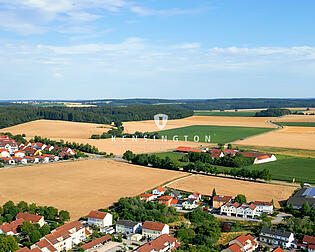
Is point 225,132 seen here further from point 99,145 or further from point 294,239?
point 294,239

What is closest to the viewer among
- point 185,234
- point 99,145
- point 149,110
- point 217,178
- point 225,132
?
point 185,234

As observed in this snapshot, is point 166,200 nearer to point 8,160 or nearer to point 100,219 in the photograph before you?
point 100,219

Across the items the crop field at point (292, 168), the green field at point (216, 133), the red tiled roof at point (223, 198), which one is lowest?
the red tiled roof at point (223, 198)

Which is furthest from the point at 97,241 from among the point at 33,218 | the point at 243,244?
the point at 243,244

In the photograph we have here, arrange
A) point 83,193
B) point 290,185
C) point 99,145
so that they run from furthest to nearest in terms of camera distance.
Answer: point 99,145 → point 290,185 → point 83,193

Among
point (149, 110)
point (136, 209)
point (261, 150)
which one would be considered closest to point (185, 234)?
point (136, 209)

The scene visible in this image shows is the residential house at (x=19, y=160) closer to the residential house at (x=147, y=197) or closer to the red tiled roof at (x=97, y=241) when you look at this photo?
the residential house at (x=147, y=197)

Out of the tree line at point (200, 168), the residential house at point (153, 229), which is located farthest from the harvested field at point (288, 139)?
the residential house at point (153, 229)
